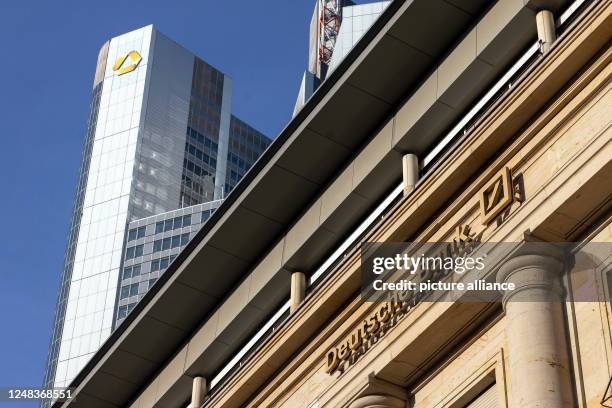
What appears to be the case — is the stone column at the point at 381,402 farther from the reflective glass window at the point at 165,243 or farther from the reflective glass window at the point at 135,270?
the reflective glass window at the point at 135,270

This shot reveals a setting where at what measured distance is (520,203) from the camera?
24.9 metres

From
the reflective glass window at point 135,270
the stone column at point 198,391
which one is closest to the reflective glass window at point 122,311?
the reflective glass window at point 135,270

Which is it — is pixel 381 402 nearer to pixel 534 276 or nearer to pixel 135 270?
pixel 534 276

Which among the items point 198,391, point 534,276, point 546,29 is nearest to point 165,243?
point 198,391

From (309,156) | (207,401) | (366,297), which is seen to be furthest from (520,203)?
(207,401)

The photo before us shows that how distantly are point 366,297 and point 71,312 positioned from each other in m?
175

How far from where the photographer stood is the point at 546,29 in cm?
2686

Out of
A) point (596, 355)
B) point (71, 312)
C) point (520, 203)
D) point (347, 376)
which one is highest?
point (71, 312)

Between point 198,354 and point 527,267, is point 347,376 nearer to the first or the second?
point 527,267

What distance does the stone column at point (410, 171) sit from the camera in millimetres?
29359

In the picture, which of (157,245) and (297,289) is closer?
(297,289)

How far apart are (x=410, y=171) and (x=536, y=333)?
25.6ft

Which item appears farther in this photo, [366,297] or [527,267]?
[366,297]

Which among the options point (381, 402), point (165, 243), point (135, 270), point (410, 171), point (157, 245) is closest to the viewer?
point (381, 402)
